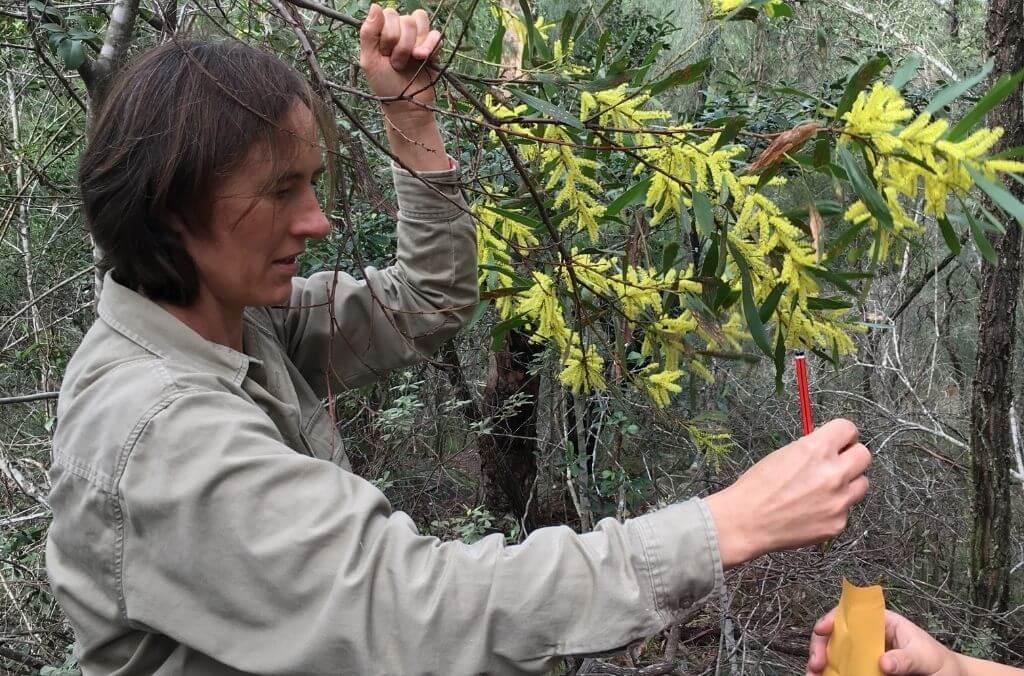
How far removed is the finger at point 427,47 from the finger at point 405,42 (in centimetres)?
1

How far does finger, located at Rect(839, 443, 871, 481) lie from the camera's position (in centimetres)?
96

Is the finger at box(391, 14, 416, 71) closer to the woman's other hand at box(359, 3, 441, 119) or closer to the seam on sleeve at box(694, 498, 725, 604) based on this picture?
the woman's other hand at box(359, 3, 441, 119)

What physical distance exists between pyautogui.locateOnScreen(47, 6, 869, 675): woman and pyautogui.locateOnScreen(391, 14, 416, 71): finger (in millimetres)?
213

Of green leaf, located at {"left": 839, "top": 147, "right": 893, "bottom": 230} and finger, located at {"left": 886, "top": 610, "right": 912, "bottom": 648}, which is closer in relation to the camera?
green leaf, located at {"left": 839, "top": 147, "right": 893, "bottom": 230}

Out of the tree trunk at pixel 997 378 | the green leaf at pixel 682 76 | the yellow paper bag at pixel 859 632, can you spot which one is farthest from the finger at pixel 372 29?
the tree trunk at pixel 997 378

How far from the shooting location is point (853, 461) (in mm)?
969

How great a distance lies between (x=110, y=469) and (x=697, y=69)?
3.54 ft

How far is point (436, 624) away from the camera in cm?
89

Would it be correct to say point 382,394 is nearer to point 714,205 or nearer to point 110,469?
point 714,205

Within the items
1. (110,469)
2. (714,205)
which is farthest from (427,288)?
(110,469)

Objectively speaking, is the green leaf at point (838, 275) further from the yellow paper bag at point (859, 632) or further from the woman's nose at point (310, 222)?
the woman's nose at point (310, 222)

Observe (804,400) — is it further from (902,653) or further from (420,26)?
(420,26)

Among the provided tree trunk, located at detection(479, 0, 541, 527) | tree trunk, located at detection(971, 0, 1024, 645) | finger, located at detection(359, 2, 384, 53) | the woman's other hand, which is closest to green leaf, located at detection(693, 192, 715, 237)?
the woman's other hand

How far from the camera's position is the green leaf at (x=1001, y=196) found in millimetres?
910
